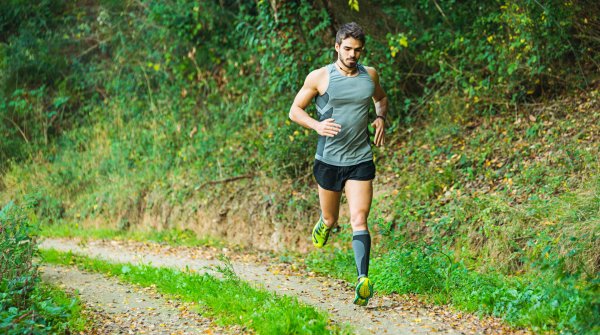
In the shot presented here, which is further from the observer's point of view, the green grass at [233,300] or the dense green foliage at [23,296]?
the green grass at [233,300]

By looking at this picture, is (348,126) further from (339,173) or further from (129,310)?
(129,310)

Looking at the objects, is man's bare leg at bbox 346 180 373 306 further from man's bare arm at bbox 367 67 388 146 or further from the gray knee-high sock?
man's bare arm at bbox 367 67 388 146

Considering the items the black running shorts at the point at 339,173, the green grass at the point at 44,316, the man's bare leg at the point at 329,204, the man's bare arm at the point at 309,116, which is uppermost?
the man's bare arm at the point at 309,116

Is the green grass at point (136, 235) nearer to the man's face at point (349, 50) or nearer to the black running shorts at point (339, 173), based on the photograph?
the black running shorts at point (339, 173)

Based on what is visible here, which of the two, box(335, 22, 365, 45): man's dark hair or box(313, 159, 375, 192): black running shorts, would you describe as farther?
box(313, 159, 375, 192): black running shorts

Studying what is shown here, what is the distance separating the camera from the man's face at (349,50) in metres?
6.32

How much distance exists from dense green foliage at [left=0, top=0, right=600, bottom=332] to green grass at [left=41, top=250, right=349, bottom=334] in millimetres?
1305

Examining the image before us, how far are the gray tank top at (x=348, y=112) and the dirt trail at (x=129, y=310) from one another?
1854 mm

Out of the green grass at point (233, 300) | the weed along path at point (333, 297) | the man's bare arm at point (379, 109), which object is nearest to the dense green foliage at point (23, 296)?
the green grass at point (233, 300)

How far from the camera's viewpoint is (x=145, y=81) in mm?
16734

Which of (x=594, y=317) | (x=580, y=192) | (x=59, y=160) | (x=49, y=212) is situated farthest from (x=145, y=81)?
(x=594, y=317)

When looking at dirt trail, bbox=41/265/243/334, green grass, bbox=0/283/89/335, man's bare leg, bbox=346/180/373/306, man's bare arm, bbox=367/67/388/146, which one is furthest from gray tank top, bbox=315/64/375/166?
green grass, bbox=0/283/89/335

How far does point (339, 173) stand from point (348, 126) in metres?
0.46

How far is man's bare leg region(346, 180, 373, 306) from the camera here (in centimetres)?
643
